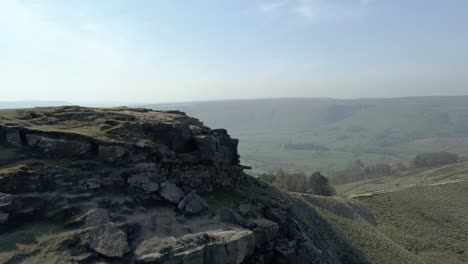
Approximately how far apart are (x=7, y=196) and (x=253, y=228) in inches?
683

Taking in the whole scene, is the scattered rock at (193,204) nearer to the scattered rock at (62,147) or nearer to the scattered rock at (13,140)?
the scattered rock at (62,147)

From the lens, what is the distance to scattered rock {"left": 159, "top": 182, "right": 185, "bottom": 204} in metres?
29.6

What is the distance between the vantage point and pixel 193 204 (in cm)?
2916

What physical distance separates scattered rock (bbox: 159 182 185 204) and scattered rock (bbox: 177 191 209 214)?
2.42ft

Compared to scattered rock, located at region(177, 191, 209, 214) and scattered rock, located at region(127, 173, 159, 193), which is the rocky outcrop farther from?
scattered rock, located at region(127, 173, 159, 193)

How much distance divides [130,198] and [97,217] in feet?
12.3

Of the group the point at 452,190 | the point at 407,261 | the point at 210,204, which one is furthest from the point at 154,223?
the point at 452,190

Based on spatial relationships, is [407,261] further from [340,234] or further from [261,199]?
[261,199]

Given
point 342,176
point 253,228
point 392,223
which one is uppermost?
point 253,228

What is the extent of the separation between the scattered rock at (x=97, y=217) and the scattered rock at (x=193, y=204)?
5661 mm

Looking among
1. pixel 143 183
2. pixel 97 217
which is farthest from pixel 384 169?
pixel 97 217

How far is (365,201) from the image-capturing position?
69.3m

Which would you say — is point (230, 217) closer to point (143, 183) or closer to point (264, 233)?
point (264, 233)

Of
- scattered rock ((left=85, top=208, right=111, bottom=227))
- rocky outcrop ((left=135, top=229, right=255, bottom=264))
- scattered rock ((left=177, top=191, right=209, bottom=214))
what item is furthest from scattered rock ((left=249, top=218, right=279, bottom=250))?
scattered rock ((left=85, top=208, right=111, bottom=227))
